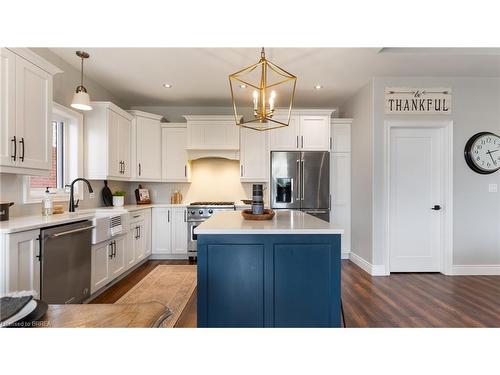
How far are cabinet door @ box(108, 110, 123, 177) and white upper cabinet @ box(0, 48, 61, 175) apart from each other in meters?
1.16

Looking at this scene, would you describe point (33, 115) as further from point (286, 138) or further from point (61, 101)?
point (286, 138)

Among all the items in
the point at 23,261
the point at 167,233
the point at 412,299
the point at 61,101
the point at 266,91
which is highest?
the point at 266,91

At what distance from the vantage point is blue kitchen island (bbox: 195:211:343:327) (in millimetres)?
1735

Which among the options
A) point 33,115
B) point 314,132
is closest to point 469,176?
point 314,132

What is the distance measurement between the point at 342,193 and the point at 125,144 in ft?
11.8

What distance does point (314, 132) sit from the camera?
13.6 feet

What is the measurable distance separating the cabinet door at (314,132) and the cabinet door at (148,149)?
8.16 ft

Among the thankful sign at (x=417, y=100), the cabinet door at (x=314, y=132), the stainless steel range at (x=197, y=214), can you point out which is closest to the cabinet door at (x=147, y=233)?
the stainless steel range at (x=197, y=214)

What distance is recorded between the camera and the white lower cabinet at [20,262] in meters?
1.64

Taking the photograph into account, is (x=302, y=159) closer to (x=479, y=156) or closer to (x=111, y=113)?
(x=479, y=156)

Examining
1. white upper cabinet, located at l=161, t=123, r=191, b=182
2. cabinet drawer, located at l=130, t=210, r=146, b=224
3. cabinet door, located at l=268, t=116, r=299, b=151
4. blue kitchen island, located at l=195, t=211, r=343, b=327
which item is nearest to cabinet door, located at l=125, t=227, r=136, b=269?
cabinet drawer, located at l=130, t=210, r=146, b=224

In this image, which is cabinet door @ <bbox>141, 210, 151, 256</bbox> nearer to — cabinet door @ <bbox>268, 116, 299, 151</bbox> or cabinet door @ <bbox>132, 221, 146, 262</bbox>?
cabinet door @ <bbox>132, 221, 146, 262</bbox>

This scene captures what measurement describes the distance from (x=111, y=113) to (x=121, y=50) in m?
1.00

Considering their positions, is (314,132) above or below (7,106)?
above
